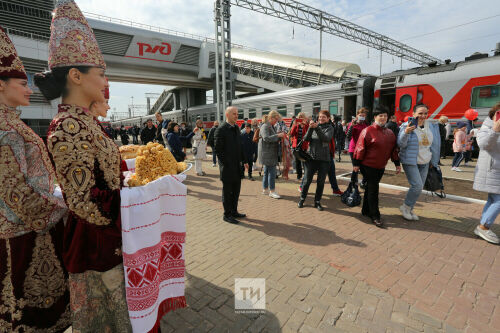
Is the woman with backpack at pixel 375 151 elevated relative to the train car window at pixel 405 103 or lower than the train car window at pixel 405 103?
lower

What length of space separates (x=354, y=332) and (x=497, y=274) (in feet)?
7.01

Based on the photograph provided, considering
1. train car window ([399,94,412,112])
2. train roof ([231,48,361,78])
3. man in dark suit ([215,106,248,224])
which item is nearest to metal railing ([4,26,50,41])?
train roof ([231,48,361,78])

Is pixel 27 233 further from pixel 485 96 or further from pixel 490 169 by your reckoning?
pixel 485 96

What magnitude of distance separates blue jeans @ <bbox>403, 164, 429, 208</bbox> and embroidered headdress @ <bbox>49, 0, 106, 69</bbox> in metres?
4.70

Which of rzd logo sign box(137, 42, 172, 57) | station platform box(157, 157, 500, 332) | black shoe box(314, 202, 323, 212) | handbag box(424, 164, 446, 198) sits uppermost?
rzd logo sign box(137, 42, 172, 57)

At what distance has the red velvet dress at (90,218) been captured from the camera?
122cm

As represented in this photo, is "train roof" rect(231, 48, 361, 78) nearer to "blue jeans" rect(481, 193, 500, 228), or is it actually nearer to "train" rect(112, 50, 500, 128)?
"train" rect(112, 50, 500, 128)

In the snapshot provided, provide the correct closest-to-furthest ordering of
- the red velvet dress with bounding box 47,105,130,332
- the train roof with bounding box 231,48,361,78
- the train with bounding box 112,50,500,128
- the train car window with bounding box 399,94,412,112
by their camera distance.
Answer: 1. the red velvet dress with bounding box 47,105,130,332
2. the train with bounding box 112,50,500,128
3. the train car window with bounding box 399,94,412,112
4. the train roof with bounding box 231,48,361,78

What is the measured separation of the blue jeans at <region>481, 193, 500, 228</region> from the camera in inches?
139

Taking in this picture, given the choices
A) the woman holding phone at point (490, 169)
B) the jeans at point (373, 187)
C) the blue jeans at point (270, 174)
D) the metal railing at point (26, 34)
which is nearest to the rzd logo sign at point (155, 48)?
the metal railing at point (26, 34)

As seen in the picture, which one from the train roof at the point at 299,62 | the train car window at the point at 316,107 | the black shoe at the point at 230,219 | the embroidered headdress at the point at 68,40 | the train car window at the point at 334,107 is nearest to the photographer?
the embroidered headdress at the point at 68,40

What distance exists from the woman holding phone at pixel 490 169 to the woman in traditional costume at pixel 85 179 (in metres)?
4.48

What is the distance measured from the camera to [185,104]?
38156 millimetres

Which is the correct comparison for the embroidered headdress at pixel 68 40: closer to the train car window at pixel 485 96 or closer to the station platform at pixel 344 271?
the station platform at pixel 344 271
